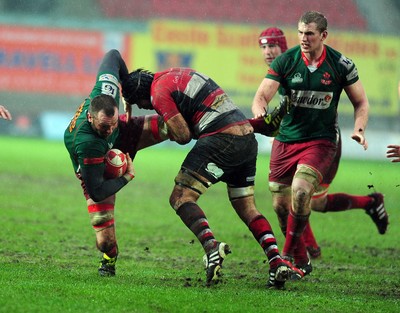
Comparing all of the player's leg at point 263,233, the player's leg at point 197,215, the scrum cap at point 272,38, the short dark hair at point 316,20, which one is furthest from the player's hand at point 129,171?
the scrum cap at point 272,38

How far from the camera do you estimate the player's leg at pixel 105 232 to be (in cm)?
830

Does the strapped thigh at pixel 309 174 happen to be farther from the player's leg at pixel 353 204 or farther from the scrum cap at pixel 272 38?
the scrum cap at pixel 272 38

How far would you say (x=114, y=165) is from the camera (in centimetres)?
810

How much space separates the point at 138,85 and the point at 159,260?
246 cm

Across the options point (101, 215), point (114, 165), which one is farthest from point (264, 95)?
point (101, 215)

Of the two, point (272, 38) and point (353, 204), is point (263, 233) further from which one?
point (353, 204)

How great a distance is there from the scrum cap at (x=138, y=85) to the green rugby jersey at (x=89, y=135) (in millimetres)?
138

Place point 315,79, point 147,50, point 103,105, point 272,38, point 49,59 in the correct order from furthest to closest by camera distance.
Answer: point 147,50 < point 49,59 < point 272,38 < point 315,79 < point 103,105

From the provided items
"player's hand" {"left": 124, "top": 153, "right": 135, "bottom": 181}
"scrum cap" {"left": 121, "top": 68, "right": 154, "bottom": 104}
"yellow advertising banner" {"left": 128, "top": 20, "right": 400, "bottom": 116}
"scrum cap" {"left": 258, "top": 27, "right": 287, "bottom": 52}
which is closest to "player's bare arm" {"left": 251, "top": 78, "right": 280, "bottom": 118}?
"scrum cap" {"left": 121, "top": 68, "right": 154, "bottom": 104}

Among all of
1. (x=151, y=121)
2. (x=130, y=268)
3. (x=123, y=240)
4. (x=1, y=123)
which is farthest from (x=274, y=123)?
(x=1, y=123)

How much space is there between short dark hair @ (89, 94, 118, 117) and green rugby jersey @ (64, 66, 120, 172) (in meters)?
0.23

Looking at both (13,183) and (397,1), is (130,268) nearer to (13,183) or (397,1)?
(13,183)

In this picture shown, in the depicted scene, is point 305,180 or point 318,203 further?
point 318,203

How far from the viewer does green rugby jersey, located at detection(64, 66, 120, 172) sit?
775 cm
